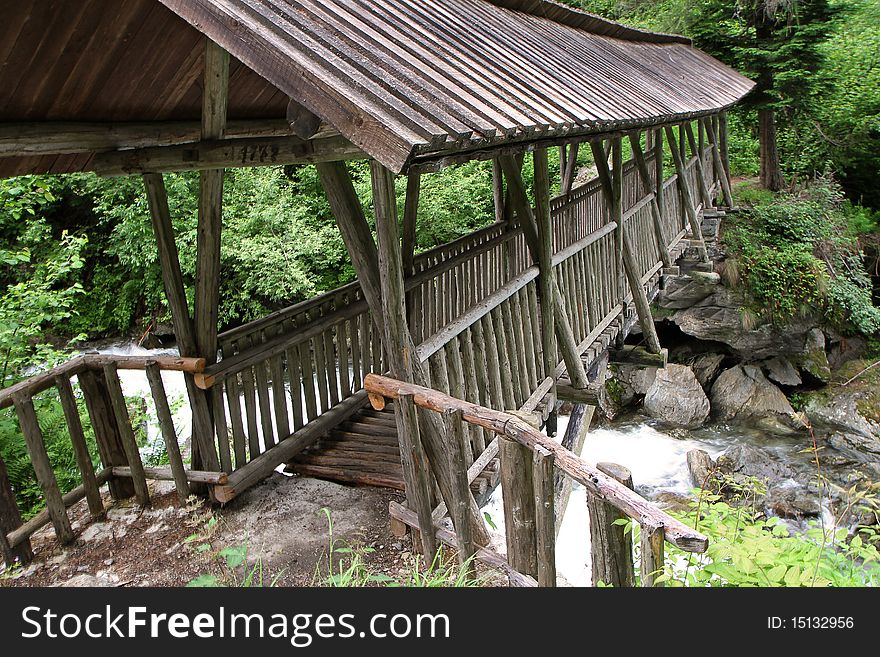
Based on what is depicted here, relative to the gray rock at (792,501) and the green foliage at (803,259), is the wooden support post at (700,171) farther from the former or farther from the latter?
the gray rock at (792,501)

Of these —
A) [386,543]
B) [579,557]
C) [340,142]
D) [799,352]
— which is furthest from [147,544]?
[799,352]

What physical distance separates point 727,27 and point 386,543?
632 inches

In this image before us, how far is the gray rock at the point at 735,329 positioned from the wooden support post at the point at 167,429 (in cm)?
1156

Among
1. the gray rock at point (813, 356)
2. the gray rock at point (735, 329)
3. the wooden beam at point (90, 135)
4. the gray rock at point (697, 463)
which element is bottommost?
the gray rock at point (697, 463)

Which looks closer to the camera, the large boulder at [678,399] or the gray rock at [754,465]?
the gray rock at [754,465]

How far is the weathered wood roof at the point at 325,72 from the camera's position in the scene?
2.58 meters

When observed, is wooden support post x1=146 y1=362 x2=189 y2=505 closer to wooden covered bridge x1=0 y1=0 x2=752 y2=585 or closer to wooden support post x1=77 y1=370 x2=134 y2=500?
wooden covered bridge x1=0 y1=0 x2=752 y2=585

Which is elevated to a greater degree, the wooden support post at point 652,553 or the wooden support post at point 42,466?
the wooden support post at point 652,553

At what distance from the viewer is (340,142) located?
11.1 feet

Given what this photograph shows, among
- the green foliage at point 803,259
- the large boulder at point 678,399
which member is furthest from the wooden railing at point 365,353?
the green foliage at point 803,259

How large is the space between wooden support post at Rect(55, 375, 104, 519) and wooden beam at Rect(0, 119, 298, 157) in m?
1.38

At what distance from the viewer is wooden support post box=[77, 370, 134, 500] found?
175 inches

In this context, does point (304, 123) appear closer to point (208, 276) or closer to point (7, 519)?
point (208, 276)

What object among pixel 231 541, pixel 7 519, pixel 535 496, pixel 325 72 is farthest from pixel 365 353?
pixel 325 72
